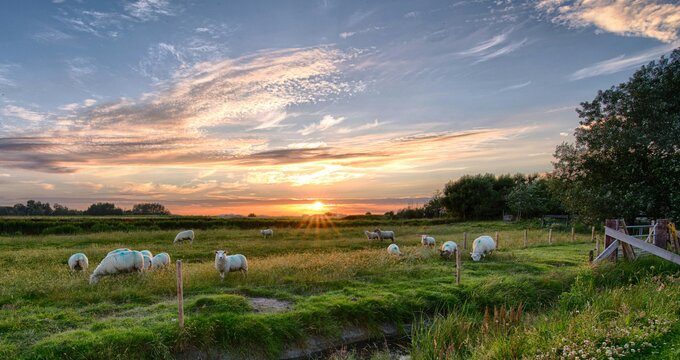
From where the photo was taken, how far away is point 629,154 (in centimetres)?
2823

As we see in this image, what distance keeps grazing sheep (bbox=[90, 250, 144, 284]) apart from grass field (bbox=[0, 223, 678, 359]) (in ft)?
2.04

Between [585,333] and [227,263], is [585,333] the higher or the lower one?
the lower one

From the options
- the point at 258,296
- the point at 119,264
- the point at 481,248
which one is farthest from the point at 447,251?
the point at 119,264

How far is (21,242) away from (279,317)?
108ft

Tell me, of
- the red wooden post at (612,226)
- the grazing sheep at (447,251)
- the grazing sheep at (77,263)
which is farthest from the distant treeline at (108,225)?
the red wooden post at (612,226)

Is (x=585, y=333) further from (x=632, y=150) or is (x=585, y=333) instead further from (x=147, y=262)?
(x=632, y=150)

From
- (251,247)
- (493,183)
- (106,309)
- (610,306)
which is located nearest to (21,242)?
(251,247)

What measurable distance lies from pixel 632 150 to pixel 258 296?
26963 millimetres

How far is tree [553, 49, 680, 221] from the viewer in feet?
84.6

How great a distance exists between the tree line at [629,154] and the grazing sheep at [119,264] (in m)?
28.6

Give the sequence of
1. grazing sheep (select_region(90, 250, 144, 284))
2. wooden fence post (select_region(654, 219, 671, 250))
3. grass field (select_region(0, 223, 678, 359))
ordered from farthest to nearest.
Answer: wooden fence post (select_region(654, 219, 671, 250)) → grazing sheep (select_region(90, 250, 144, 284)) → grass field (select_region(0, 223, 678, 359))

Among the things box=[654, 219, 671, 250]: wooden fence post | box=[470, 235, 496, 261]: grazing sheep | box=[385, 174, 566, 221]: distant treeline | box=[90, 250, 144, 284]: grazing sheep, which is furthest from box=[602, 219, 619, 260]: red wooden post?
box=[385, 174, 566, 221]: distant treeline

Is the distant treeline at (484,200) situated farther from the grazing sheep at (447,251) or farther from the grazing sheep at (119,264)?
the grazing sheep at (119,264)

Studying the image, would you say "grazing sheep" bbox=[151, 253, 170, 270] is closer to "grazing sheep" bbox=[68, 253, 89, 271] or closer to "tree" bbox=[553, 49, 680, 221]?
"grazing sheep" bbox=[68, 253, 89, 271]
